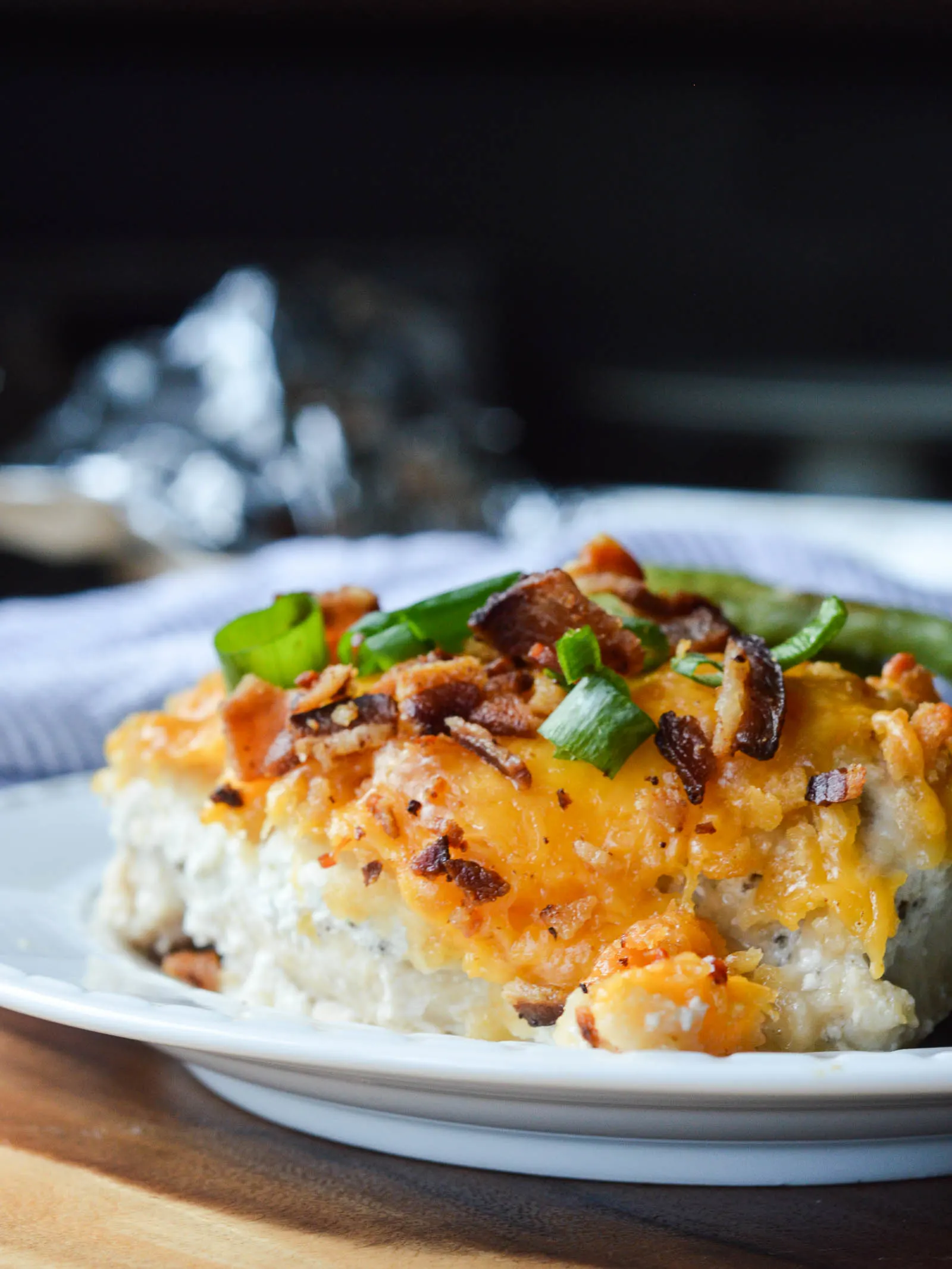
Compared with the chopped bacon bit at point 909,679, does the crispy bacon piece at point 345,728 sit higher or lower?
lower

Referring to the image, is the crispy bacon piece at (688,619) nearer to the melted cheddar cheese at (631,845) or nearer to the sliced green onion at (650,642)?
the sliced green onion at (650,642)

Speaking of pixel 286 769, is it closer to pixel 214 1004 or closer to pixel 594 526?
pixel 214 1004

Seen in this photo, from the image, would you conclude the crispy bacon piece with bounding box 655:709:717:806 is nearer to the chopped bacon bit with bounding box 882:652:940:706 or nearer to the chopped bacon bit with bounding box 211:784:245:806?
the chopped bacon bit with bounding box 882:652:940:706

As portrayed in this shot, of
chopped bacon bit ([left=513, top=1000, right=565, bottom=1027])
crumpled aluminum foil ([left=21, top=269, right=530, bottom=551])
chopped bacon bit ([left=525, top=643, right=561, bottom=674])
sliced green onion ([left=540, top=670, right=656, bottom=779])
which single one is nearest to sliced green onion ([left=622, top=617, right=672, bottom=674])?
chopped bacon bit ([left=525, top=643, right=561, bottom=674])

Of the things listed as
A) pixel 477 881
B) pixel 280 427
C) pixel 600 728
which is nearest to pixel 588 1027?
pixel 477 881

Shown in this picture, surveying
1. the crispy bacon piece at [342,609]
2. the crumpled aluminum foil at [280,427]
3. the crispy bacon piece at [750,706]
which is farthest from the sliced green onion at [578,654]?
the crumpled aluminum foil at [280,427]

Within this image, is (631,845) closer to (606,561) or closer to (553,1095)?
(553,1095)
